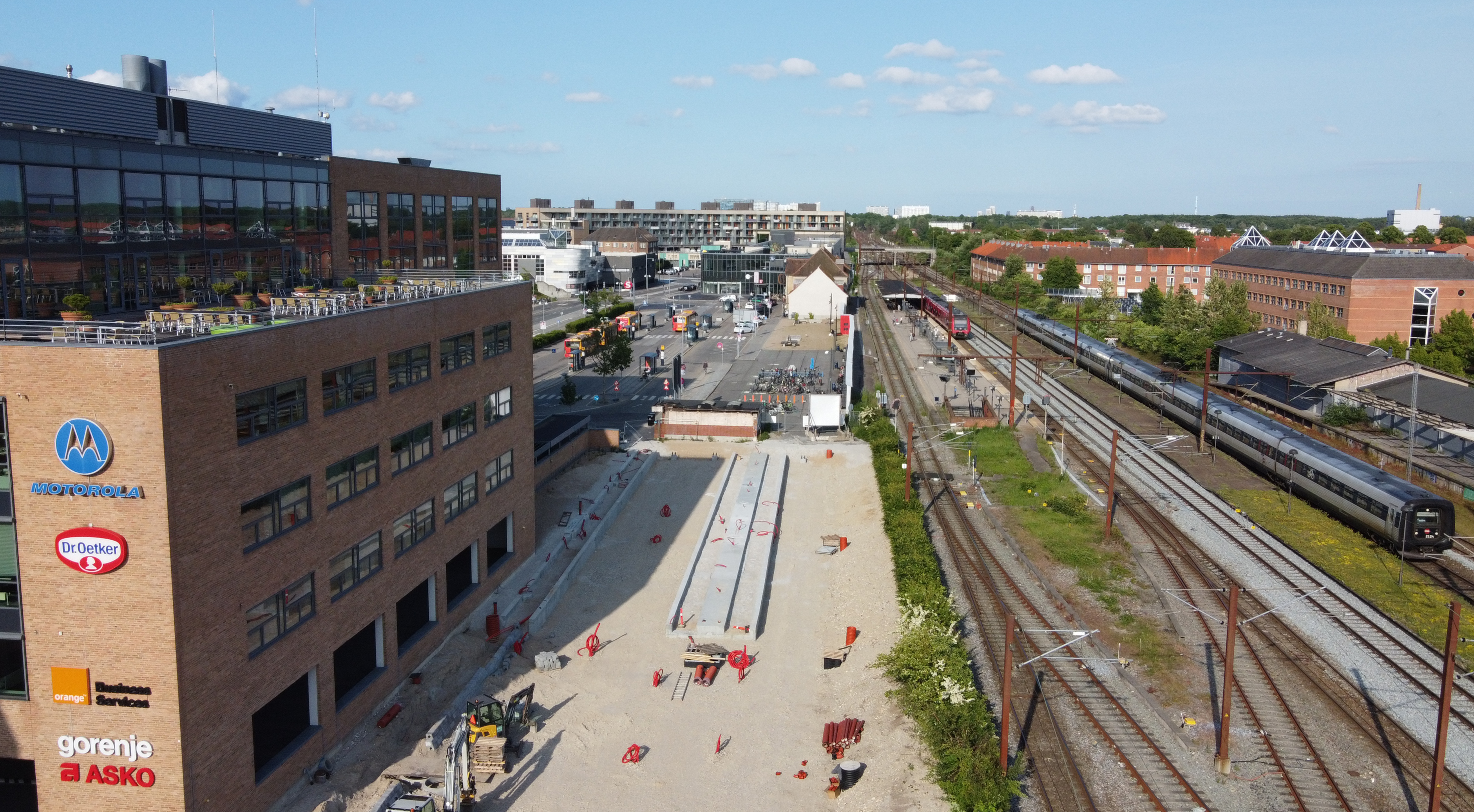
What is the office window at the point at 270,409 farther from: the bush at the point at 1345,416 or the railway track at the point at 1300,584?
the bush at the point at 1345,416

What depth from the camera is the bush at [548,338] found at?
83688 mm

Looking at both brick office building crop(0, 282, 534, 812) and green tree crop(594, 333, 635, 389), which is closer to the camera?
brick office building crop(0, 282, 534, 812)

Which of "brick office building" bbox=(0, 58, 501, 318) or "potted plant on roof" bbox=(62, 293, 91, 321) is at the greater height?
"brick office building" bbox=(0, 58, 501, 318)

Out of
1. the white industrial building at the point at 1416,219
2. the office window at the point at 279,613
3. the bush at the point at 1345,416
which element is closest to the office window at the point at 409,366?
the office window at the point at 279,613

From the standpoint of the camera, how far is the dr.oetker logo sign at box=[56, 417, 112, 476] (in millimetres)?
16969

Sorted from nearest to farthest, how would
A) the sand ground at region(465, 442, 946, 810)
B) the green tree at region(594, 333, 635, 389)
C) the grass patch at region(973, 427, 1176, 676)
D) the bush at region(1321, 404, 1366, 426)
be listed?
the sand ground at region(465, 442, 946, 810) < the grass patch at region(973, 427, 1176, 676) < the bush at region(1321, 404, 1366, 426) < the green tree at region(594, 333, 635, 389)

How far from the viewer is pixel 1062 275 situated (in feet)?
407

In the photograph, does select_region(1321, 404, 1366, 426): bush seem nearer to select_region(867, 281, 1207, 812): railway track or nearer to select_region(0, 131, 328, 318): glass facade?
select_region(867, 281, 1207, 812): railway track

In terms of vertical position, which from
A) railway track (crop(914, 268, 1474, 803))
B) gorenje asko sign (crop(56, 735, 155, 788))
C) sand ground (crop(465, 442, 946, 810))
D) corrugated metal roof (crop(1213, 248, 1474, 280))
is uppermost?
corrugated metal roof (crop(1213, 248, 1474, 280))

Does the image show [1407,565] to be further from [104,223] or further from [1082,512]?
[104,223]

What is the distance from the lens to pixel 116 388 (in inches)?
662

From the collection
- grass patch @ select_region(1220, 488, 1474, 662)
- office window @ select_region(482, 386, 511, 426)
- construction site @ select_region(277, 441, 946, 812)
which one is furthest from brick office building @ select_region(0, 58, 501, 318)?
grass patch @ select_region(1220, 488, 1474, 662)

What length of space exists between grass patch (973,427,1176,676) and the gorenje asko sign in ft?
77.0

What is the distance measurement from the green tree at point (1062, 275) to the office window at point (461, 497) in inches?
4186
